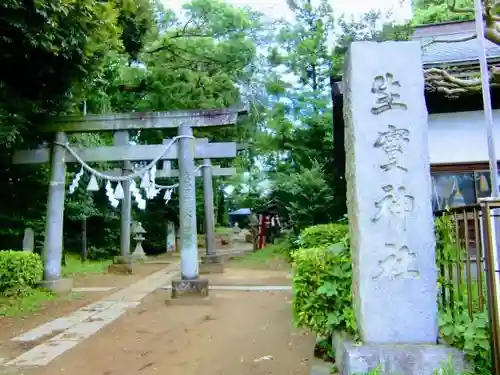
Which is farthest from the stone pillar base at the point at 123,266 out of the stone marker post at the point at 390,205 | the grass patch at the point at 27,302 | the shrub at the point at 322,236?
the stone marker post at the point at 390,205

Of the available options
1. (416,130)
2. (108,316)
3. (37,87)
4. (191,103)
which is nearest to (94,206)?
(191,103)

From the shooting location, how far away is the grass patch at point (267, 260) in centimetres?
1762

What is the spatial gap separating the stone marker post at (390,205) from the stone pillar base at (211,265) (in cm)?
1193

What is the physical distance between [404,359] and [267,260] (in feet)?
50.0

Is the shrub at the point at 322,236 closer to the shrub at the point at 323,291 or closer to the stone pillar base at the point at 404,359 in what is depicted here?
the shrub at the point at 323,291

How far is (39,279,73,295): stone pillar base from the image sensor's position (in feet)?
33.8

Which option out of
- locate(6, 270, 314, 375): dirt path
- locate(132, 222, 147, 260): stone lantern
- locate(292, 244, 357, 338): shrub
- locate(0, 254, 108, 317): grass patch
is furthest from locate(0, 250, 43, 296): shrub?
locate(132, 222, 147, 260): stone lantern

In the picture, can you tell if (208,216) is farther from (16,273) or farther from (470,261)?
(470,261)

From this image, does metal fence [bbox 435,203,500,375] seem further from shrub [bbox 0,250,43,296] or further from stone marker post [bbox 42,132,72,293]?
stone marker post [bbox 42,132,72,293]

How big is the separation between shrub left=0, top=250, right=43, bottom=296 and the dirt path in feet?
8.77

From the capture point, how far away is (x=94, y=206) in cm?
2034

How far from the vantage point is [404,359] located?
378 cm

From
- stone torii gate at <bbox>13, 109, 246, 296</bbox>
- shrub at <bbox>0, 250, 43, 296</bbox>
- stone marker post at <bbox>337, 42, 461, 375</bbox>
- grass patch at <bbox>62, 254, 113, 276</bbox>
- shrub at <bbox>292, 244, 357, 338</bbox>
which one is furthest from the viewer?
grass patch at <bbox>62, 254, 113, 276</bbox>

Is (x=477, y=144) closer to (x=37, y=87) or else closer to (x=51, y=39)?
(x=51, y=39)
